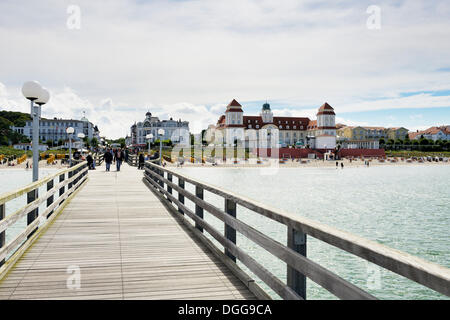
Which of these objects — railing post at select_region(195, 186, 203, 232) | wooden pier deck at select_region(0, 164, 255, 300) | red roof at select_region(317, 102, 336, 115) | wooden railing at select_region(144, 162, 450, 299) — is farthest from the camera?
red roof at select_region(317, 102, 336, 115)

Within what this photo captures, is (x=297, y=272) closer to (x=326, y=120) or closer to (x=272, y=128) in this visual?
(x=326, y=120)

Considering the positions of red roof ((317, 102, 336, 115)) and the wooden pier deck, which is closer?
the wooden pier deck

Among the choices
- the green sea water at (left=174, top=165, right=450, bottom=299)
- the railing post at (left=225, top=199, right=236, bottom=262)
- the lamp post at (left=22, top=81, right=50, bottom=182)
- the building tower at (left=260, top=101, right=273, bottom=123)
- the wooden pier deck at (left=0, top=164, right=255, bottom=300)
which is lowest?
the green sea water at (left=174, top=165, right=450, bottom=299)

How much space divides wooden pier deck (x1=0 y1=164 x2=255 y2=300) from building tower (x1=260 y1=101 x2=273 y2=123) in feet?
463

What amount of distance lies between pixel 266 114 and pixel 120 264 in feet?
480

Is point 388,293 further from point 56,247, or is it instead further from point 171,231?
A: point 56,247

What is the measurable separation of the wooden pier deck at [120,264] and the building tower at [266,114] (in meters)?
141

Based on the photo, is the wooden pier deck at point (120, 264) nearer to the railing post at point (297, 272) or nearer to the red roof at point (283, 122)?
the railing post at point (297, 272)

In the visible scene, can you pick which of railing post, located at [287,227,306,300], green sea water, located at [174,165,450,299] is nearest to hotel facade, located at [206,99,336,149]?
green sea water, located at [174,165,450,299]

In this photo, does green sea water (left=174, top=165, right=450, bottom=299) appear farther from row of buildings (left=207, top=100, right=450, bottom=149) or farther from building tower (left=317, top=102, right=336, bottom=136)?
building tower (left=317, top=102, right=336, bottom=136)

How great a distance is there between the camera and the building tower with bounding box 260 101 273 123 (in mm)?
148125

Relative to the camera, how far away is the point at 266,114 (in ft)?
490

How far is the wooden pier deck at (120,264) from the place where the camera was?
4223 millimetres
